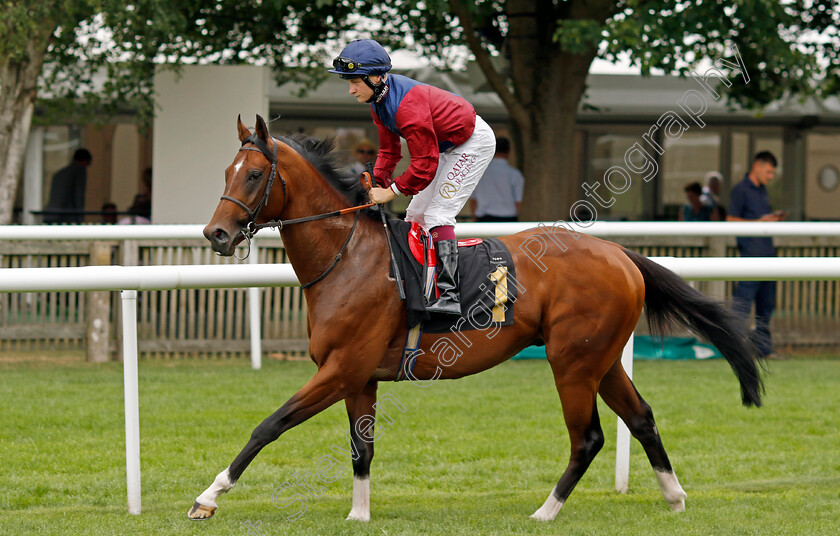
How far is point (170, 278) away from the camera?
4148 mm

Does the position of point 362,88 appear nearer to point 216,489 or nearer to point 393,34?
point 216,489

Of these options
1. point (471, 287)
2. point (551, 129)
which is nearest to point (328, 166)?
point (471, 287)

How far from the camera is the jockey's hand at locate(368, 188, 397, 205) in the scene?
4023mm

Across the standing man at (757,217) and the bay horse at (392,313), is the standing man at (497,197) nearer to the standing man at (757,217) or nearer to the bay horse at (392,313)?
the standing man at (757,217)

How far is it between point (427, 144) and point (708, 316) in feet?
4.99

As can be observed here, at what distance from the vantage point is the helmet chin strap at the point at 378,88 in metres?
4.00

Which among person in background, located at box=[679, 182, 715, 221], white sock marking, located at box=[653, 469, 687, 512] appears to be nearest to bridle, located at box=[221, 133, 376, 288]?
white sock marking, located at box=[653, 469, 687, 512]

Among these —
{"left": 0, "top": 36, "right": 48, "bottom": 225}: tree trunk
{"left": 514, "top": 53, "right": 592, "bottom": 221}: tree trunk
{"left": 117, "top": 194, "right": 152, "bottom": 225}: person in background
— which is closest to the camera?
{"left": 0, "top": 36, "right": 48, "bottom": 225}: tree trunk

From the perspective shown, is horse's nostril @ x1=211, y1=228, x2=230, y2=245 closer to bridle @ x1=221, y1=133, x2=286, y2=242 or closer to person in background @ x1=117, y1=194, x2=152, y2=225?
bridle @ x1=221, y1=133, x2=286, y2=242

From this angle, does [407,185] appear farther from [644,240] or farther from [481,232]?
[644,240]

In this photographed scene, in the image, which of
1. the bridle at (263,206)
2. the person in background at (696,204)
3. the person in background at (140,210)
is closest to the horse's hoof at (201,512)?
the bridle at (263,206)

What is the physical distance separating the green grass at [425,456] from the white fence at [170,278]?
0.27 meters

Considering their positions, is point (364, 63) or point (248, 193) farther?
point (364, 63)

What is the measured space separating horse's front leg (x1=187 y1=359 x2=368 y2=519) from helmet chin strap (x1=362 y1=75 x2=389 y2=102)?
41.1 inches
